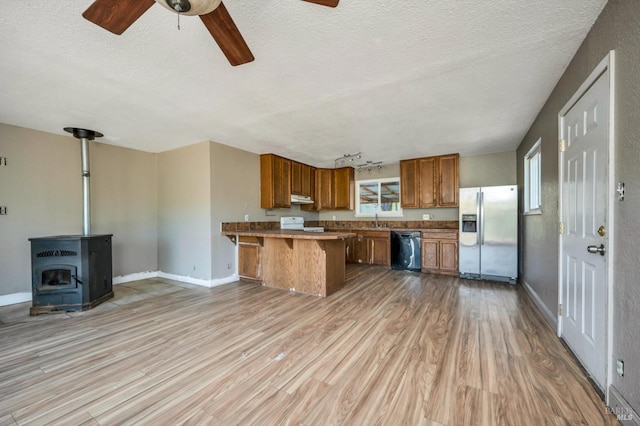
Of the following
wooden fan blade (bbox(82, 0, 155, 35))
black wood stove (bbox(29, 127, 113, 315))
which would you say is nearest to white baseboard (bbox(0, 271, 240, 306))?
black wood stove (bbox(29, 127, 113, 315))

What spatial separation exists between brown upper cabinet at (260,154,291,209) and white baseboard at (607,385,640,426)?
465 centimetres

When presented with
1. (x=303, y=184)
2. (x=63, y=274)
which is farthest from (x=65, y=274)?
(x=303, y=184)

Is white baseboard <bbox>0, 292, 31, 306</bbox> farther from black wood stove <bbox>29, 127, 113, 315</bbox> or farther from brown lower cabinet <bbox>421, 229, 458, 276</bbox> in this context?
brown lower cabinet <bbox>421, 229, 458, 276</bbox>

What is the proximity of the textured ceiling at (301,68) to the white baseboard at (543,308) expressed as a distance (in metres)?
2.25

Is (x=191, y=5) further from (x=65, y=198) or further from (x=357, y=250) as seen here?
(x=357, y=250)

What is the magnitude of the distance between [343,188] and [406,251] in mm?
2186

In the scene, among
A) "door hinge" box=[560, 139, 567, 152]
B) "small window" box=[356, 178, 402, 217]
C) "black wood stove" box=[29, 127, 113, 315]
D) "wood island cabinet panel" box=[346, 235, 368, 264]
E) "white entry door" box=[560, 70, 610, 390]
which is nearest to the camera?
"white entry door" box=[560, 70, 610, 390]

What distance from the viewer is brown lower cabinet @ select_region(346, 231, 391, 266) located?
566 centimetres

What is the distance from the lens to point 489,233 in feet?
14.5

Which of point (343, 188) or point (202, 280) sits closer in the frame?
point (202, 280)

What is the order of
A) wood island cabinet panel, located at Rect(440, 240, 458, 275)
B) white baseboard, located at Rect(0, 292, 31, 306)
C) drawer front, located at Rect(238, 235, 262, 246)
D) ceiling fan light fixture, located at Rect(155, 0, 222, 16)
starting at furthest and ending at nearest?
wood island cabinet panel, located at Rect(440, 240, 458, 275) → drawer front, located at Rect(238, 235, 262, 246) → white baseboard, located at Rect(0, 292, 31, 306) → ceiling fan light fixture, located at Rect(155, 0, 222, 16)

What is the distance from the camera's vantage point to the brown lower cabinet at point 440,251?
4.90 metres

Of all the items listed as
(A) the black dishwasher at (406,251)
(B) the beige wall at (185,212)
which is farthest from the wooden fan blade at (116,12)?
(A) the black dishwasher at (406,251)

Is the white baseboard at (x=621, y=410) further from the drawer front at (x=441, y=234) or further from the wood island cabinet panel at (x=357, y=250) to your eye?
the wood island cabinet panel at (x=357, y=250)
